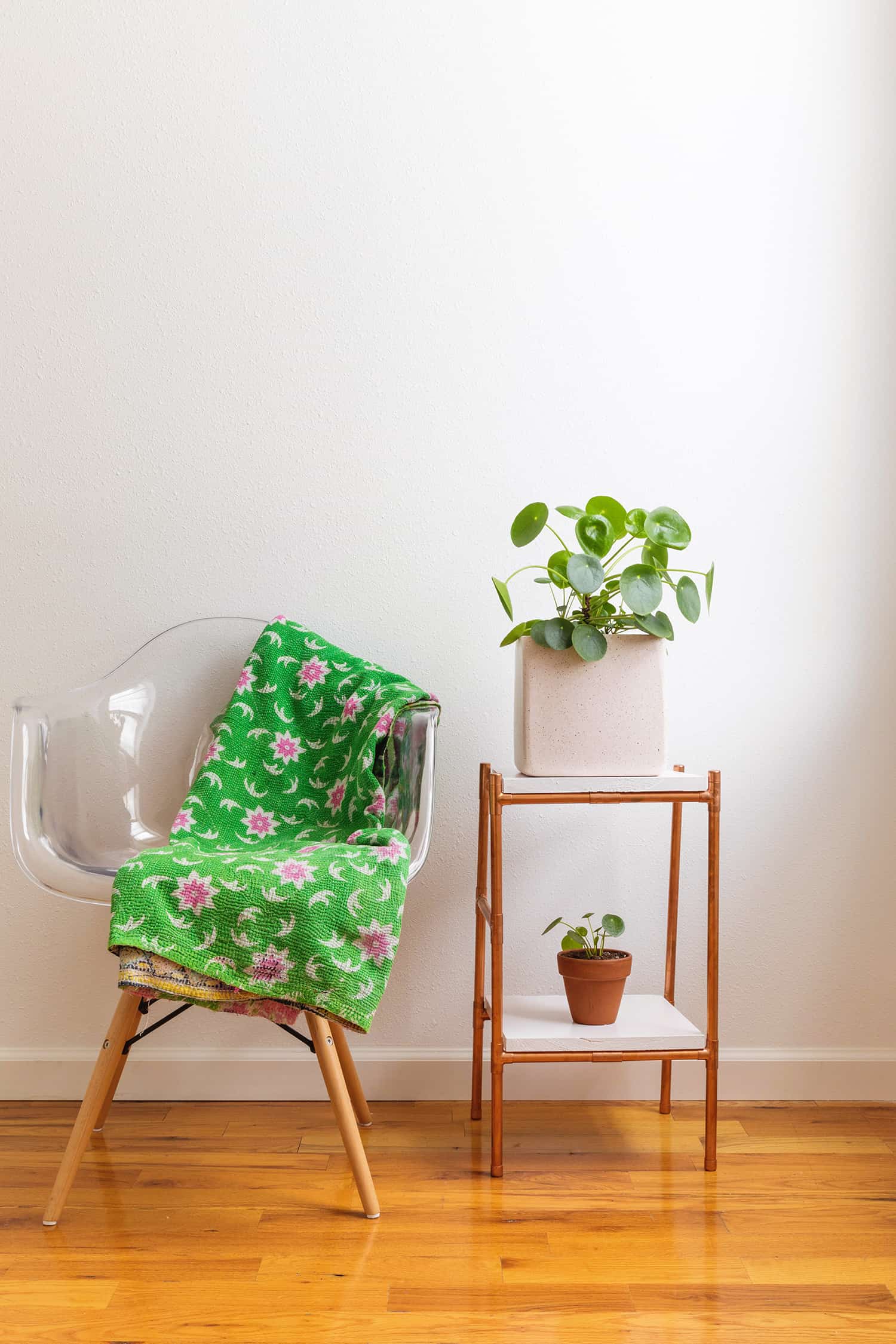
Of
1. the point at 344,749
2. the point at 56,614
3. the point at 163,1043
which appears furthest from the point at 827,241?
the point at 163,1043

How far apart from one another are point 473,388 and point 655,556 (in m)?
0.54

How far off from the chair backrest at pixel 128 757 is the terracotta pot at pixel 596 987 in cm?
33

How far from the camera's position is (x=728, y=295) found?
192 centimetres

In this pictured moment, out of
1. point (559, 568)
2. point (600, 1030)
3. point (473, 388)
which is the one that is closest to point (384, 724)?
point (559, 568)

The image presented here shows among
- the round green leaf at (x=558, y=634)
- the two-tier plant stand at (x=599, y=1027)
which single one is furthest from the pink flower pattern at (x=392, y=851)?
the round green leaf at (x=558, y=634)

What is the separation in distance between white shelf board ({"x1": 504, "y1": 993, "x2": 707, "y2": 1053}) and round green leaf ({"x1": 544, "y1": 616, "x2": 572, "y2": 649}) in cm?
58

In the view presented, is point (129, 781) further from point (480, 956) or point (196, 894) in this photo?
point (480, 956)

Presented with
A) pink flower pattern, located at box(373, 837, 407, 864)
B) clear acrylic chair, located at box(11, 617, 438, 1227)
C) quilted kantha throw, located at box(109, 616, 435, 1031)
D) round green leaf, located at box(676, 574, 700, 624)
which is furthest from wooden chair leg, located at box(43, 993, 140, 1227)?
round green leaf, located at box(676, 574, 700, 624)

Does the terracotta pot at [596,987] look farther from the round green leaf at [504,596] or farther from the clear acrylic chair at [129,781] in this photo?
the round green leaf at [504,596]

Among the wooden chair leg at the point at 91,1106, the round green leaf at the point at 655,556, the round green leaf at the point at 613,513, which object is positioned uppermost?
the round green leaf at the point at 613,513

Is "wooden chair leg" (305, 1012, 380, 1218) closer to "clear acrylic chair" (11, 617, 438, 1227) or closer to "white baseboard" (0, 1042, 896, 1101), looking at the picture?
"clear acrylic chair" (11, 617, 438, 1227)

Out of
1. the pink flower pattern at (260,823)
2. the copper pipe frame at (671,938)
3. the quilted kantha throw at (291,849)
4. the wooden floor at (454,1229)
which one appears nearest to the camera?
Answer: the wooden floor at (454,1229)

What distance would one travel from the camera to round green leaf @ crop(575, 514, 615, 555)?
5.19 feet

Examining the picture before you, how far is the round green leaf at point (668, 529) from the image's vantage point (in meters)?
1.55
